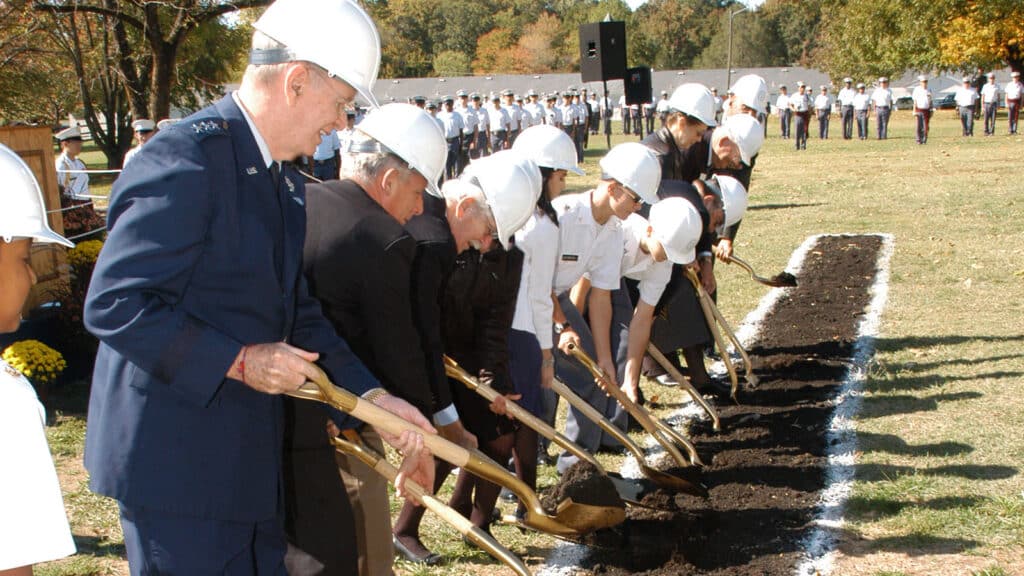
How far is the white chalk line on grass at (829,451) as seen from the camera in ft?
15.7

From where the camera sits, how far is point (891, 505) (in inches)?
210

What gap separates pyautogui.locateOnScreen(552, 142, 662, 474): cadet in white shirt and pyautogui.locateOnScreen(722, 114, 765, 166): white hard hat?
227 cm

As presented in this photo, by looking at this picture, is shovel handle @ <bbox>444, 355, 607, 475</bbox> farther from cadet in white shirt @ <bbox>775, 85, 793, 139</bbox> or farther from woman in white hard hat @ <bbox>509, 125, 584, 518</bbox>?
cadet in white shirt @ <bbox>775, 85, 793, 139</bbox>

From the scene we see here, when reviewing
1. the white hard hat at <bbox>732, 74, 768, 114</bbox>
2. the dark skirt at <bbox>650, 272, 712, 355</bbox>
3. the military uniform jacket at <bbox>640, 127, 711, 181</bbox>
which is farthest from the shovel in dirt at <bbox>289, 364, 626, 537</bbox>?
the white hard hat at <bbox>732, 74, 768, 114</bbox>

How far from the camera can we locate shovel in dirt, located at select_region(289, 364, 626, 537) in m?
2.70

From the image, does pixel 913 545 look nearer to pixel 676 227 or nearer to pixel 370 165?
pixel 676 227

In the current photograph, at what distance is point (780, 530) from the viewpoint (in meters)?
5.11

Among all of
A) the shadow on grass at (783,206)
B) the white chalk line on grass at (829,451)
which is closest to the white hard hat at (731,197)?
the white chalk line on grass at (829,451)

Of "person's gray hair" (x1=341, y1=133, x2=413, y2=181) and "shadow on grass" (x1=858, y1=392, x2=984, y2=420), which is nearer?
"person's gray hair" (x1=341, y1=133, x2=413, y2=181)

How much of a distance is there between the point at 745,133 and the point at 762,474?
3094 millimetres

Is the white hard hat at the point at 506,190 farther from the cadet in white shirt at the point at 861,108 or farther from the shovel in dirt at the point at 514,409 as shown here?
the cadet in white shirt at the point at 861,108

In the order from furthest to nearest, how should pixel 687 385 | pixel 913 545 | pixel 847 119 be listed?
pixel 847 119
pixel 687 385
pixel 913 545

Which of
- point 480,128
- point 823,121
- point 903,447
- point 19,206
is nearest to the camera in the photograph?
point 19,206

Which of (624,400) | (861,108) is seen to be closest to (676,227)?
(624,400)
